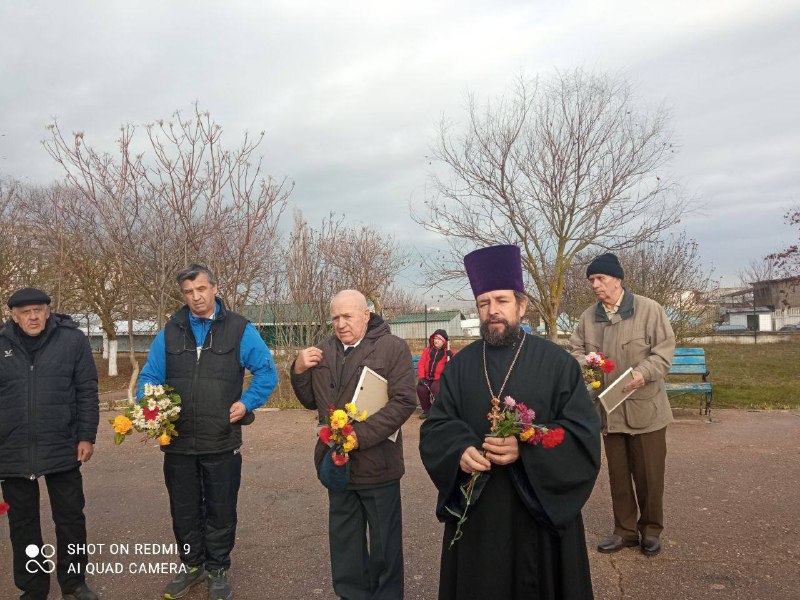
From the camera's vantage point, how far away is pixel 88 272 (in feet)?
73.5

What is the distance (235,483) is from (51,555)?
5.99 feet

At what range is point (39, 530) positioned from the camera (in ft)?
13.2

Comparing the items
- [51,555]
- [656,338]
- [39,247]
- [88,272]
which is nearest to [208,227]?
[51,555]

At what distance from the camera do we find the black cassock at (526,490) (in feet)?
8.80

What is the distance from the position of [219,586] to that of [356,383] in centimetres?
162

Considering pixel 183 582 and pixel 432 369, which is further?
pixel 432 369

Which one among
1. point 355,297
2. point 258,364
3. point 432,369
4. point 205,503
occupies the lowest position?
point 205,503

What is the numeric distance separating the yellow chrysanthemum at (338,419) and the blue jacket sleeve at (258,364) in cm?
91

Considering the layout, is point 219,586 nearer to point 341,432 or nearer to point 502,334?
point 341,432

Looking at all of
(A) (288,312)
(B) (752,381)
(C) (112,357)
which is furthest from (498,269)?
(C) (112,357)

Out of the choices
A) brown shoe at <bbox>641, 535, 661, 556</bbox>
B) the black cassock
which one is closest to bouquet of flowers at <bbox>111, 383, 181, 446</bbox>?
the black cassock

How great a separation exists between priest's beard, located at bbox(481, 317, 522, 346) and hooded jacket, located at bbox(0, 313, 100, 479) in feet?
9.42

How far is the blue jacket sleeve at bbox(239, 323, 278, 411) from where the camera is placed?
4223 mm

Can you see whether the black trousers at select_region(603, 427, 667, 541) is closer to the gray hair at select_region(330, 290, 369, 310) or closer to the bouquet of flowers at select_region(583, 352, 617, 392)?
the bouquet of flowers at select_region(583, 352, 617, 392)
